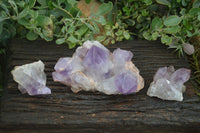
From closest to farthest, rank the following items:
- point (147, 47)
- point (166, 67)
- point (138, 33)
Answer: point (166, 67) → point (147, 47) → point (138, 33)

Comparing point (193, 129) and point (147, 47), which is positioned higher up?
point (147, 47)

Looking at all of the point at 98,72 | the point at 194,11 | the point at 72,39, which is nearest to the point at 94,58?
the point at 98,72

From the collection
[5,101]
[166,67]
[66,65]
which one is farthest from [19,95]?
[166,67]

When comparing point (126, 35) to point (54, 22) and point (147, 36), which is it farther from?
point (54, 22)

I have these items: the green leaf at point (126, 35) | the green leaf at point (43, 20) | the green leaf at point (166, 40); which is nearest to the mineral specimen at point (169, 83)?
the green leaf at point (166, 40)

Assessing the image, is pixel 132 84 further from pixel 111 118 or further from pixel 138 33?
pixel 138 33

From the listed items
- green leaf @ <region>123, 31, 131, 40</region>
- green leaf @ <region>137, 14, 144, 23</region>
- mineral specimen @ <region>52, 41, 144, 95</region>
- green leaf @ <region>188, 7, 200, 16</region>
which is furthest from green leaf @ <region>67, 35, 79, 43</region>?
green leaf @ <region>188, 7, 200, 16</region>

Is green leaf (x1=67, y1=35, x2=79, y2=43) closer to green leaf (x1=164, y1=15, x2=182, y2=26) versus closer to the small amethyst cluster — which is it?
the small amethyst cluster

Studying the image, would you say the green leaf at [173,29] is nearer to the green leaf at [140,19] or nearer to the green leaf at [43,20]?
the green leaf at [140,19]
